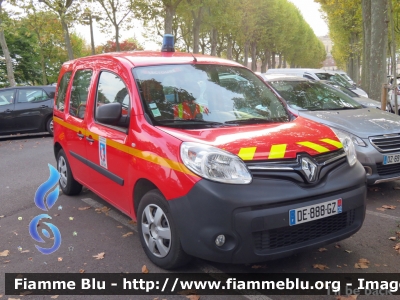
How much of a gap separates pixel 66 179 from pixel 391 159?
174 inches

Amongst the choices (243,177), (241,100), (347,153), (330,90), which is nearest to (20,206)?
(241,100)

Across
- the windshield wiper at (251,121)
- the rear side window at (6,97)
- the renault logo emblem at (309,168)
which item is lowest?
the renault logo emblem at (309,168)

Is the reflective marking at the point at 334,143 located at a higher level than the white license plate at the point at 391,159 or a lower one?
higher

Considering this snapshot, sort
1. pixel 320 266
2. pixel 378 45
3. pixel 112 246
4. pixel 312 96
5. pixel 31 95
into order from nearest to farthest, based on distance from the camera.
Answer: pixel 320 266 < pixel 112 246 < pixel 312 96 < pixel 378 45 < pixel 31 95

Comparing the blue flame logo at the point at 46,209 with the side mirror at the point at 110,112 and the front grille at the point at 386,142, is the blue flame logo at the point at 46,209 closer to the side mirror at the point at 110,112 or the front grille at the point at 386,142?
the side mirror at the point at 110,112

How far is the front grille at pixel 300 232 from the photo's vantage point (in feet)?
11.0

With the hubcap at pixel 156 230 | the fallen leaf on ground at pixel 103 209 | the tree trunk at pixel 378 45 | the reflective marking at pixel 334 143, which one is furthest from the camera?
the tree trunk at pixel 378 45

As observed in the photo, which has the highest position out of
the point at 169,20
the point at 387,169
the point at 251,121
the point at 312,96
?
the point at 169,20

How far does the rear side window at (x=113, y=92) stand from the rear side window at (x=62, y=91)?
130 centimetres

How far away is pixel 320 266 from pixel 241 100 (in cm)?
176

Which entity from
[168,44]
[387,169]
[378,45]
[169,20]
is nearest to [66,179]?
[168,44]

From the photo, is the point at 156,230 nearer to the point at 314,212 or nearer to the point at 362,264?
the point at 314,212

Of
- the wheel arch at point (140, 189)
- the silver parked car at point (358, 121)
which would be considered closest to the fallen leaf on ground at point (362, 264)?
the silver parked car at point (358, 121)

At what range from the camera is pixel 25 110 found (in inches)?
531
